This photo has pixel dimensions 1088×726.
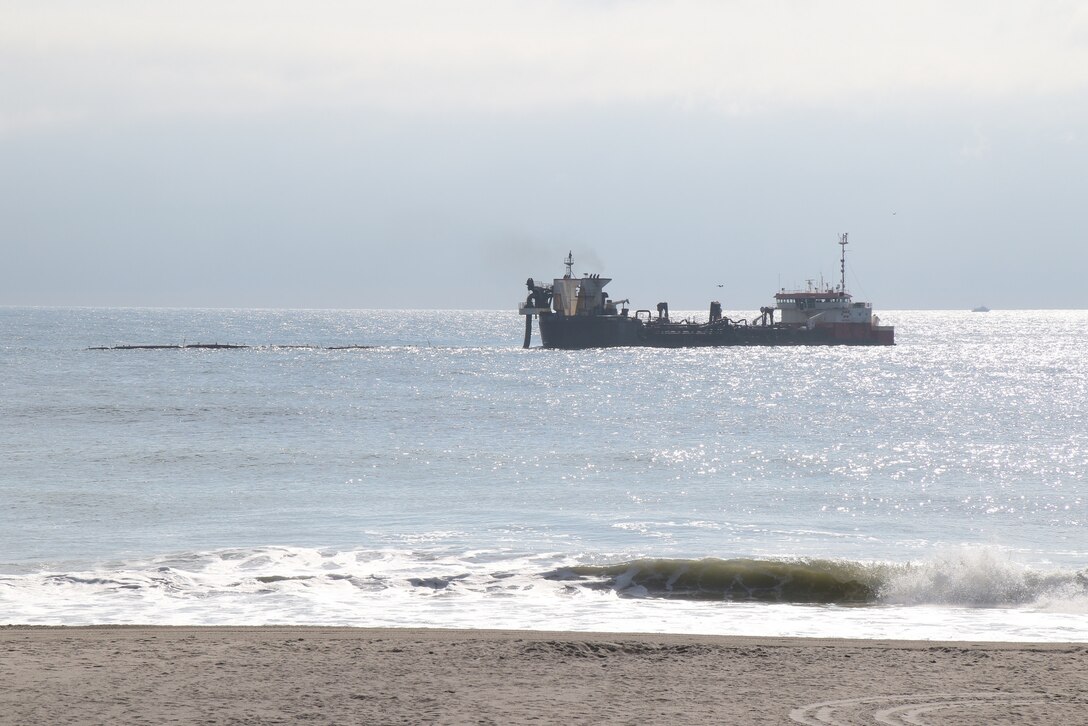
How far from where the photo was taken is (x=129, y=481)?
28.6 meters

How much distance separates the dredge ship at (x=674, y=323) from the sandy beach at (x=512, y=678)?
3789 inches

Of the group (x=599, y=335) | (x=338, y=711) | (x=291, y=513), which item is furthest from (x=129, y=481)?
(x=599, y=335)

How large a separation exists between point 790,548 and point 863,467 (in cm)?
1443

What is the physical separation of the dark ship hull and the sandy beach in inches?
3879

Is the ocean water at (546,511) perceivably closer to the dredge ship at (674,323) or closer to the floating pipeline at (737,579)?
the floating pipeline at (737,579)

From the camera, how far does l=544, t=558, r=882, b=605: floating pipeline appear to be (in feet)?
54.1

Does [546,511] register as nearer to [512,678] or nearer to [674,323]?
[512,678]

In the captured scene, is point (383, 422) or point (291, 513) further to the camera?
point (383, 422)

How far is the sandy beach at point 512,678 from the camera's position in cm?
911

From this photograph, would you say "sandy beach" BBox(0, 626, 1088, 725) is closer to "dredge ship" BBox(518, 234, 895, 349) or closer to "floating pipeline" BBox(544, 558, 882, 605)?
"floating pipeline" BBox(544, 558, 882, 605)

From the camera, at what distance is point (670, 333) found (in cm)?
11519

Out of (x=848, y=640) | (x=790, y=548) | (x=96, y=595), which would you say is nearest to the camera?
(x=848, y=640)

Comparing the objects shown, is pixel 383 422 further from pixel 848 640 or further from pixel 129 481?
pixel 848 640

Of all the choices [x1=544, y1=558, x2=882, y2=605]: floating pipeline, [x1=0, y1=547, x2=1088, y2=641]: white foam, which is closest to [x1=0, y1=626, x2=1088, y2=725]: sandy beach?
[x1=0, y1=547, x2=1088, y2=641]: white foam
